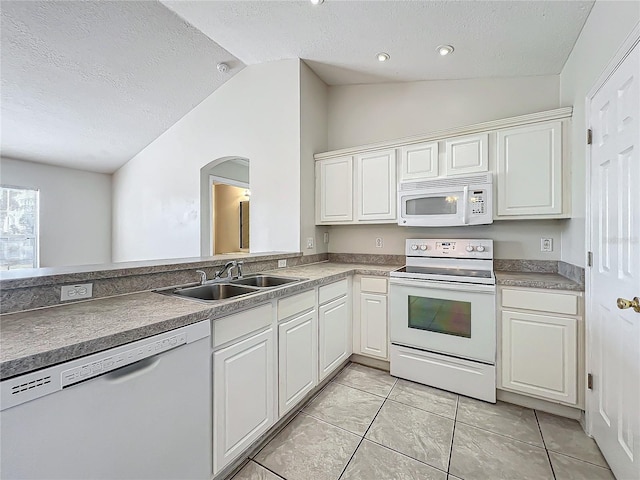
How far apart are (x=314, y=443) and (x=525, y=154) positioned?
101 inches

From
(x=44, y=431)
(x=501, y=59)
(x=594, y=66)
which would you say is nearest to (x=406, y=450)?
(x=44, y=431)

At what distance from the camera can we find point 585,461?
1588 mm

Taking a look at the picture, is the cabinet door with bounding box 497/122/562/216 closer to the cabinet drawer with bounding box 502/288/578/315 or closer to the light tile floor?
the cabinet drawer with bounding box 502/288/578/315

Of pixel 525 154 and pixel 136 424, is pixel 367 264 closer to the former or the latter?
pixel 525 154

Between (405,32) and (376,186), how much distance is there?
1272 mm

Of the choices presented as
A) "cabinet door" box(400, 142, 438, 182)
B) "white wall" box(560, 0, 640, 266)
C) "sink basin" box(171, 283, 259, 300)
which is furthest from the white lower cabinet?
"sink basin" box(171, 283, 259, 300)

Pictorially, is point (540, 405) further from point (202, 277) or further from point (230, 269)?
point (202, 277)

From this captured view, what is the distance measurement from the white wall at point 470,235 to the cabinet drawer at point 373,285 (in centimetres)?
61

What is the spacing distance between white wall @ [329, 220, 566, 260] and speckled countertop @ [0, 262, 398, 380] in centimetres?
187

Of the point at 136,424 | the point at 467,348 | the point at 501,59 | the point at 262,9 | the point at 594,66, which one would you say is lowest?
the point at 467,348

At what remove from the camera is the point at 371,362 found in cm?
275

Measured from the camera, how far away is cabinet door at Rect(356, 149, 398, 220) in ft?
9.32

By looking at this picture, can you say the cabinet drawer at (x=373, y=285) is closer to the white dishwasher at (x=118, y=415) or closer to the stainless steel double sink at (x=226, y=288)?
the stainless steel double sink at (x=226, y=288)

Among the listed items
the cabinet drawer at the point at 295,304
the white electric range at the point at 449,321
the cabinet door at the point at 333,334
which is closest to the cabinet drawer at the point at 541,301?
the white electric range at the point at 449,321
